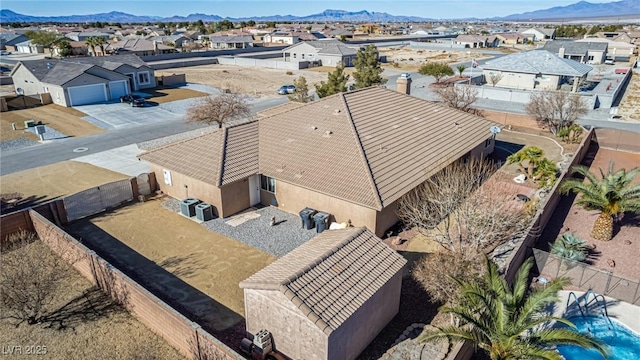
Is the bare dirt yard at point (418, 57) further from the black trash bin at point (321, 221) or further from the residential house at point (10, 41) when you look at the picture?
the residential house at point (10, 41)

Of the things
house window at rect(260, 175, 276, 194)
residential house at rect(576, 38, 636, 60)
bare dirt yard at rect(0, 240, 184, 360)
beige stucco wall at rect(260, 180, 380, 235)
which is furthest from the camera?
residential house at rect(576, 38, 636, 60)

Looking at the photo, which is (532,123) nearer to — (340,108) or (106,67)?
(340,108)

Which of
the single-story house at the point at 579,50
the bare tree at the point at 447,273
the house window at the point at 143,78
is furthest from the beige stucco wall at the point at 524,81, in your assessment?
the house window at the point at 143,78

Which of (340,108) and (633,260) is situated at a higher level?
(340,108)

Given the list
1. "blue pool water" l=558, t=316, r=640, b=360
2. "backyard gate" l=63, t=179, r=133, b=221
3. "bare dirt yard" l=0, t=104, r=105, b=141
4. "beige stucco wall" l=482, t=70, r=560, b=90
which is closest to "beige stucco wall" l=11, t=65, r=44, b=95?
"bare dirt yard" l=0, t=104, r=105, b=141

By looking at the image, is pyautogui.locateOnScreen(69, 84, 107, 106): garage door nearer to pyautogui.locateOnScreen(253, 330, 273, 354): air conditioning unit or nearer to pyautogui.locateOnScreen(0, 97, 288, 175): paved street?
pyautogui.locateOnScreen(0, 97, 288, 175): paved street

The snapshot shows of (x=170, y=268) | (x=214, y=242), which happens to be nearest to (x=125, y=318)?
(x=170, y=268)

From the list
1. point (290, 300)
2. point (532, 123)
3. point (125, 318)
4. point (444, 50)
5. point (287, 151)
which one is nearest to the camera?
point (290, 300)
